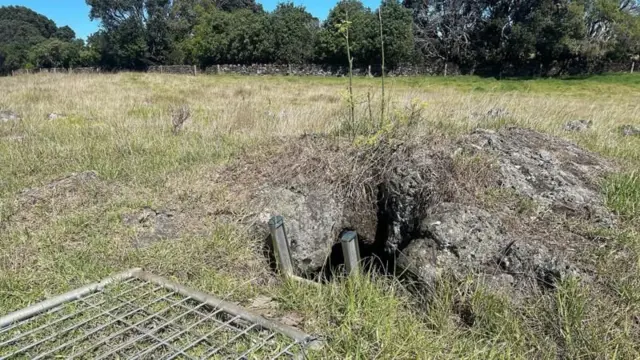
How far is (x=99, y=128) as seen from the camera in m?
6.59

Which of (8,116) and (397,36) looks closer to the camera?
(8,116)

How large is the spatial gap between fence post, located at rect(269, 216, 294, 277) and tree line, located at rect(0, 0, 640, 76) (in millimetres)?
21443

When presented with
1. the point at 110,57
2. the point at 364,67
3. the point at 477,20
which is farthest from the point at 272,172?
the point at 110,57

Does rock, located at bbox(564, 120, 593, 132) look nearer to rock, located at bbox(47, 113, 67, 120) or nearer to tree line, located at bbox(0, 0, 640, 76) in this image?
rock, located at bbox(47, 113, 67, 120)

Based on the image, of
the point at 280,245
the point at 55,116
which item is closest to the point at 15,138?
the point at 55,116

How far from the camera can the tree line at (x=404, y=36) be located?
24.1 metres

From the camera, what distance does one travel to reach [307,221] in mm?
3453

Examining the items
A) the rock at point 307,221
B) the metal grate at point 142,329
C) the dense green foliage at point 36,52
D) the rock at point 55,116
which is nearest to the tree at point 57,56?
the dense green foliage at point 36,52

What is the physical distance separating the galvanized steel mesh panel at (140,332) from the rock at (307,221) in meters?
1.02

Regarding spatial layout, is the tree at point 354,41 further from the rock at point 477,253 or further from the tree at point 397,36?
the rock at point 477,253

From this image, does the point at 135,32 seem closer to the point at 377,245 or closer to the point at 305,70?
the point at 305,70

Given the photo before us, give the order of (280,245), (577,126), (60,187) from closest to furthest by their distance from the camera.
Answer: (280,245)
(60,187)
(577,126)

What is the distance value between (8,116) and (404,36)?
24.4 m

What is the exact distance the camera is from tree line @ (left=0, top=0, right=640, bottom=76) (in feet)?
79.0
